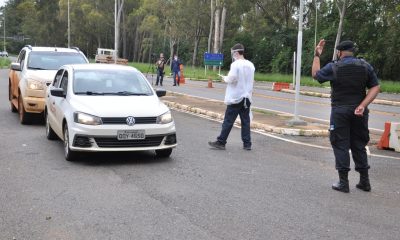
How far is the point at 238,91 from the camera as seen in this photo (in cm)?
991

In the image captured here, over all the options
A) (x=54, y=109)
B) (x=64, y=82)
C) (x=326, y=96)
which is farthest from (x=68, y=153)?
(x=326, y=96)

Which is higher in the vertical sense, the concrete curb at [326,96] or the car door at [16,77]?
the car door at [16,77]

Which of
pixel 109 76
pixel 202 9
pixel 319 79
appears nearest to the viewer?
pixel 319 79

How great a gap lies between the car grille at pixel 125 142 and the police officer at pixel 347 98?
274 centimetres

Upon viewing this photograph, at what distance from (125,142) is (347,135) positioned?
3250 mm

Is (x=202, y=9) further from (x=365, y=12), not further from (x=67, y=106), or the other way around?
(x=67, y=106)

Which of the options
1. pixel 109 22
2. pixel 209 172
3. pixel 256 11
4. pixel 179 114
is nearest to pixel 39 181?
pixel 209 172

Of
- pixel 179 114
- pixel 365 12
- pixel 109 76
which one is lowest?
pixel 179 114

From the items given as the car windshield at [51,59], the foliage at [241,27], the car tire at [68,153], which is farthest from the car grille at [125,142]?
the foliage at [241,27]

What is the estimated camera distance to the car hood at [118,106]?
8.28m

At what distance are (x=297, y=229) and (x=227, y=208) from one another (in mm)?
947

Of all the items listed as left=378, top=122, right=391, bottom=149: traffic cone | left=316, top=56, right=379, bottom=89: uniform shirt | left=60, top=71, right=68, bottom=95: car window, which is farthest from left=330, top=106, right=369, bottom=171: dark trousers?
left=60, top=71, right=68, bottom=95: car window

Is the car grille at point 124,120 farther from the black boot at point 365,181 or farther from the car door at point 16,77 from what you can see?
the car door at point 16,77

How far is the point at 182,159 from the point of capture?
354 inches
